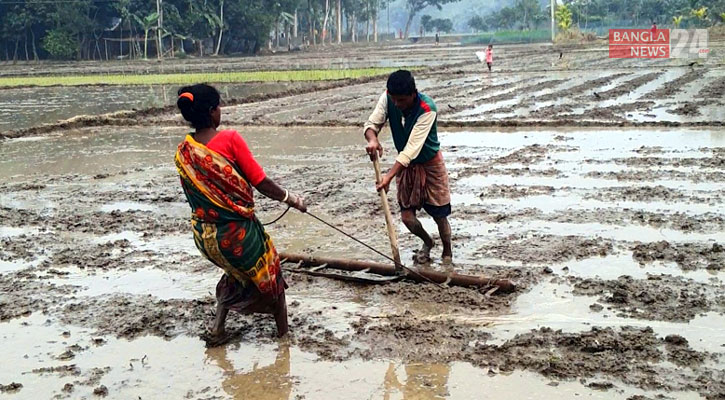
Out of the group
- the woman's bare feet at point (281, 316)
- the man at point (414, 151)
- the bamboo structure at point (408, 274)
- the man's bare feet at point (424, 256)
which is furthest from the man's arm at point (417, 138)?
the woman's bare feet at point (281, 316)

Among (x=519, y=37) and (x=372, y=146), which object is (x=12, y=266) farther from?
(x=519, y=37)

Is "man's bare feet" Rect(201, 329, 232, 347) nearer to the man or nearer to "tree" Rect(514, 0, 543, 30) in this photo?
the man

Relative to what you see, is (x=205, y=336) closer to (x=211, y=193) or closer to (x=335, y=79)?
(x=211, y=193)

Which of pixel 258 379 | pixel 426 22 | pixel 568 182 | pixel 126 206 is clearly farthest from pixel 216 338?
pixel 426 22

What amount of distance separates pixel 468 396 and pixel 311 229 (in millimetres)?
3444

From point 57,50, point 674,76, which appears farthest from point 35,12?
point 674,76

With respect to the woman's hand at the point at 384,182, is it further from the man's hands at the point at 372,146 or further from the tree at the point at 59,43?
the tree at the point at 59,43

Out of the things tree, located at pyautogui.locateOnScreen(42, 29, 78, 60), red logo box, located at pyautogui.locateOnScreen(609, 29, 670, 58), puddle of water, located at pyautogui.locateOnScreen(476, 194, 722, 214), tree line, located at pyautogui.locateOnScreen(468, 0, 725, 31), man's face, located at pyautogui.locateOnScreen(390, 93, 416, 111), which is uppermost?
tree line, located at pyautogui.locateOnScreen(468, 0, 725, 31)

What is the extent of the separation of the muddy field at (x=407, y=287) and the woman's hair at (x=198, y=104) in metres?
1.28

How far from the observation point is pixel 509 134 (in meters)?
11.9

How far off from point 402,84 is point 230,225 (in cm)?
158

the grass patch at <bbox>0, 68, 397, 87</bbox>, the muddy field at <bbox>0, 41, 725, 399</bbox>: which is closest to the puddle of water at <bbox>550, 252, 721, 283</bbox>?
the muddy field at <bbox>0, 41, 725, 399</bbox>

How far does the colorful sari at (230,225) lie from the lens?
151 inches

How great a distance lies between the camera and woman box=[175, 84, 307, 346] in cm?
382
